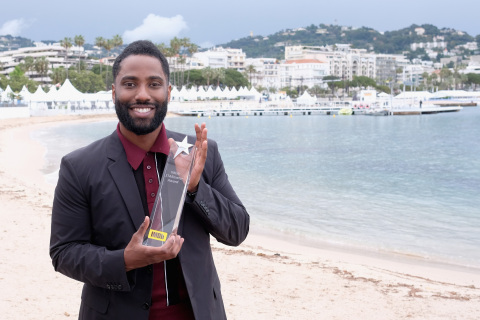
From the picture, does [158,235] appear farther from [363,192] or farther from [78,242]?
[363,192]

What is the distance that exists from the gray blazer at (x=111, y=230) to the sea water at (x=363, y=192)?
8241 millimetres

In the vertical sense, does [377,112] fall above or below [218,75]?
below

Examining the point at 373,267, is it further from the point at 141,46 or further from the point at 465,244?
the point at 141,46

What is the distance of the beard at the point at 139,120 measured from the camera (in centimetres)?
190

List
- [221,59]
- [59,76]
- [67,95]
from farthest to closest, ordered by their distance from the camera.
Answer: [221,59] → [59,76] → [67,95]

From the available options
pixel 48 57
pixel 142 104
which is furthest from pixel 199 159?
pixel 48 57

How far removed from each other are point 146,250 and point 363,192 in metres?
16.8

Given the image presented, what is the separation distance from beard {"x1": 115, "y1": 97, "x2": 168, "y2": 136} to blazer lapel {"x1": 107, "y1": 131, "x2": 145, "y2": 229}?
0.10 m

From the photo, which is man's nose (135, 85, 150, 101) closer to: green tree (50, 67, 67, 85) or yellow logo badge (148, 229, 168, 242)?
yellow logo badge (148, 229, 168, 242)

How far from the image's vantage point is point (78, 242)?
1882mm

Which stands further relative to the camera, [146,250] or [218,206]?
[218,206]

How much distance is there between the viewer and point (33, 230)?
838cm

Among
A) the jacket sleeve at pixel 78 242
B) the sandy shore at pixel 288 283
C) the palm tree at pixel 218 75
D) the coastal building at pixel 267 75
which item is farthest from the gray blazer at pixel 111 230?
the coastal building at pixel 267 75

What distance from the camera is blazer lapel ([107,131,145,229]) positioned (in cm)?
185
